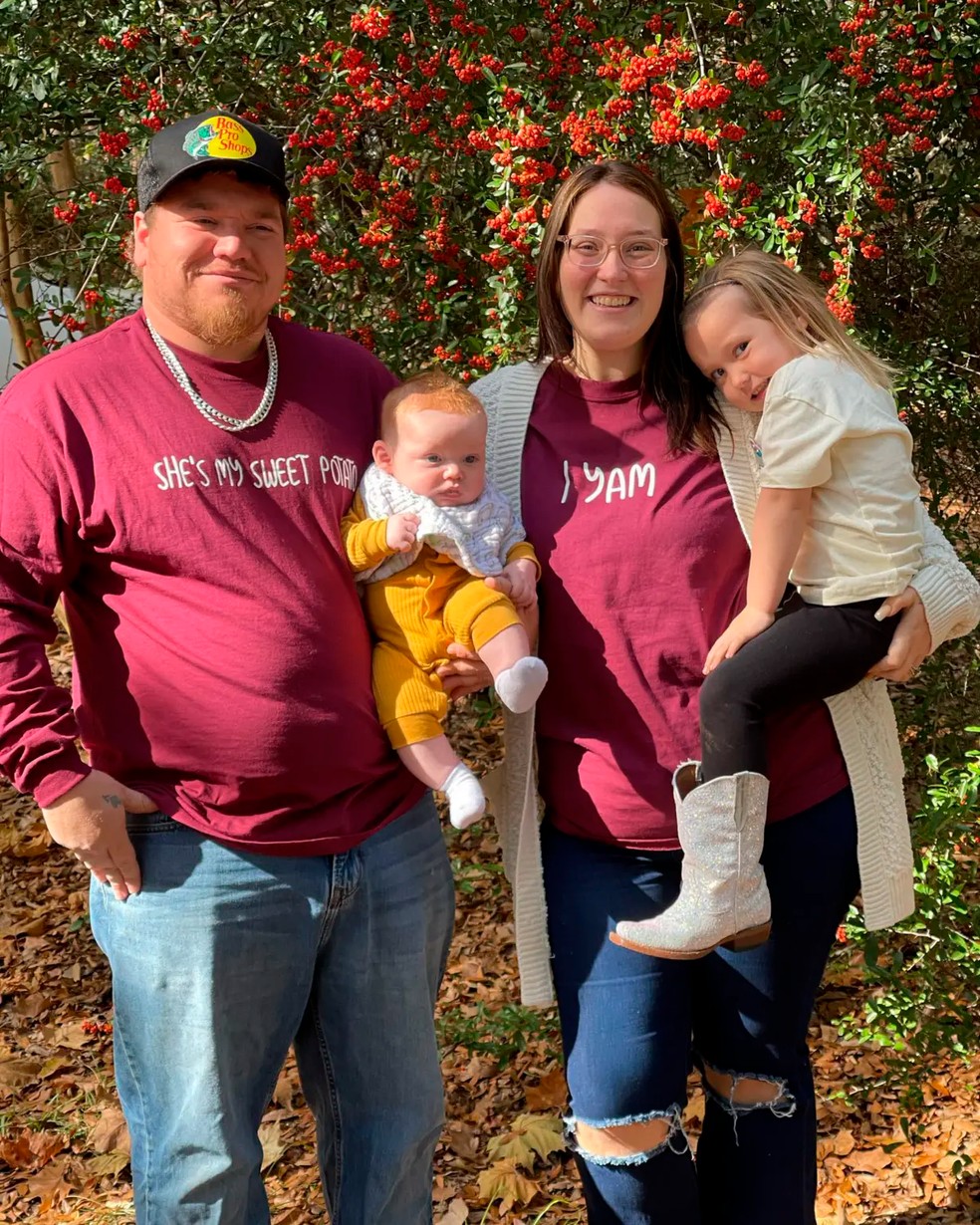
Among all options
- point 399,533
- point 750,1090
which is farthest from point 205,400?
point 750,1090

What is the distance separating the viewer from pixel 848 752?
8.33 ft

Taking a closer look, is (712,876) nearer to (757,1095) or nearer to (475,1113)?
(757,1095)

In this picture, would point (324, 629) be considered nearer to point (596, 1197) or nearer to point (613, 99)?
point (596, 1197)

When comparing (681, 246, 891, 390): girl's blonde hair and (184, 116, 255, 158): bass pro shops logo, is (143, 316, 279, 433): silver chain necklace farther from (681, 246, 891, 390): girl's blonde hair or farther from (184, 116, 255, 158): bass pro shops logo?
(681, 246, 891, 390): girl's blonde hair

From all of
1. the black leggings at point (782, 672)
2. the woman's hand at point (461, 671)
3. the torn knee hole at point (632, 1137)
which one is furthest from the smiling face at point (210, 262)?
the torn knee hole at point (632, 1137)

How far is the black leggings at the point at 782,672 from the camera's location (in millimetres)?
2377

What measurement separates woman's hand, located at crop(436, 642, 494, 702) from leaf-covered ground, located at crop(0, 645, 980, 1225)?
179cm

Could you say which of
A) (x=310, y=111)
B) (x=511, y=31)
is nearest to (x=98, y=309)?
(x=310, y=111)

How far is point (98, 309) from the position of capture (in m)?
4.20

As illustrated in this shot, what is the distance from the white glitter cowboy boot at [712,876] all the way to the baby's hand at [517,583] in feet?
1.38

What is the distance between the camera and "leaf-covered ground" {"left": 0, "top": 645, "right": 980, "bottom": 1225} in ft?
11.8

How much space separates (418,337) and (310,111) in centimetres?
71

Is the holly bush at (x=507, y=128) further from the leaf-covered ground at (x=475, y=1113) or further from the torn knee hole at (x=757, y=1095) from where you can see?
the torn knee hole at (x=757, y=1095)

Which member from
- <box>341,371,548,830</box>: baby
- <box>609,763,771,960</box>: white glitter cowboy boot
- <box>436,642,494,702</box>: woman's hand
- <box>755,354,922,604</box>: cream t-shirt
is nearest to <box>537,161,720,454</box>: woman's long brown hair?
<box>755,354,922,604</box>: cream t-shirt
